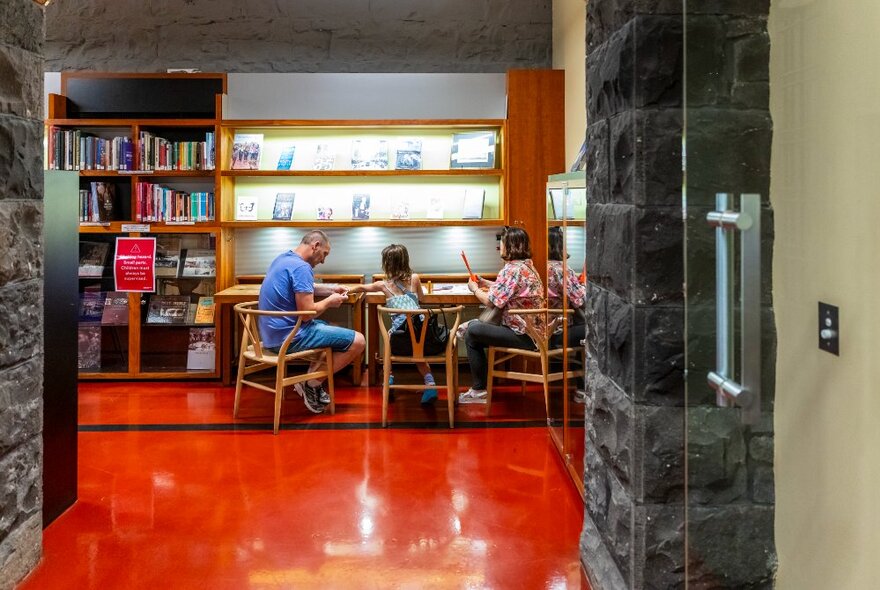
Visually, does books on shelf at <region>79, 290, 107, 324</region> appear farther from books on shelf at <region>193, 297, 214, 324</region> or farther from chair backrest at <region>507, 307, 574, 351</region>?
chair backrest at <region>507, 307, 574, 351</region>

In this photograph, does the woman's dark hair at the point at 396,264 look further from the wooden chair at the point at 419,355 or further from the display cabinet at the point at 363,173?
the display cabinet at the point at 363,173

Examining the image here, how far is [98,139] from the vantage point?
6320 mm

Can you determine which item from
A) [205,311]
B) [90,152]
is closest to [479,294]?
[205,311]

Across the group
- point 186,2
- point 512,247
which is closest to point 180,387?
point 512,247

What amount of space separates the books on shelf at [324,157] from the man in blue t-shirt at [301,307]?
1470mm

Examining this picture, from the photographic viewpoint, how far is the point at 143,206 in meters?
6.30

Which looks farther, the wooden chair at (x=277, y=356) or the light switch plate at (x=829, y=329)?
the wooden chair at (x=277, y=356)


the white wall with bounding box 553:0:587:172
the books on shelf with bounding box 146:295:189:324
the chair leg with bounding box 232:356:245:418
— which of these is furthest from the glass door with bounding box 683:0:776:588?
the books on shelf with bounding box 146:295:189:324

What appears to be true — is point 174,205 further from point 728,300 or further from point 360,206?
point 728,300

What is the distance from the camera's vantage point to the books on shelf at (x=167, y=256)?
21.0ft

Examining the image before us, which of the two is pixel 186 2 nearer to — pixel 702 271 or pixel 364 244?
pixel 364 244

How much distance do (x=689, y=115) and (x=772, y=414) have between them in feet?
1.86

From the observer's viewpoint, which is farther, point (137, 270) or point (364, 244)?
point (364, 244)

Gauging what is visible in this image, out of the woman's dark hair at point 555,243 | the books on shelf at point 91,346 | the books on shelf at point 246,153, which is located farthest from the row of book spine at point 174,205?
the woman's dark hair at point 555,243
